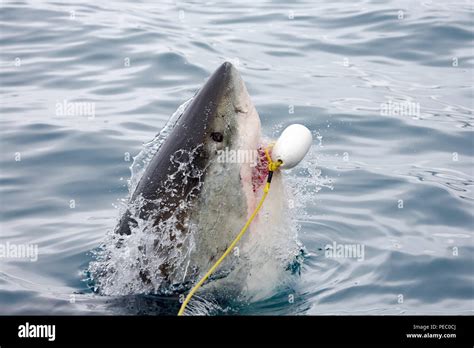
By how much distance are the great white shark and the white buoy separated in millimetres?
118

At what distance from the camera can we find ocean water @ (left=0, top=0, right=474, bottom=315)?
6348 millimetres

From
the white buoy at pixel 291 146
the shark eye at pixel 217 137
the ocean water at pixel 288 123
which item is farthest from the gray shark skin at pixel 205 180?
the ocean water at pixel 288 123

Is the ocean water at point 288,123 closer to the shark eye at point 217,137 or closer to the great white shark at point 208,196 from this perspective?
the great white shark at point 208,196

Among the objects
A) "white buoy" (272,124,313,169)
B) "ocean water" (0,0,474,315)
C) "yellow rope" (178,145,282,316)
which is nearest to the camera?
"yellow rope" (178,145,282,316)

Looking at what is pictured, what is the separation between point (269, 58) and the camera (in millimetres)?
12477

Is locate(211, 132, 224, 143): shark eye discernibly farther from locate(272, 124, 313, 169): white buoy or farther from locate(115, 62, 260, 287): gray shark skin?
locate(272, 124, 313, 169): white buoy

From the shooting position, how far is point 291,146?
5.22 meters

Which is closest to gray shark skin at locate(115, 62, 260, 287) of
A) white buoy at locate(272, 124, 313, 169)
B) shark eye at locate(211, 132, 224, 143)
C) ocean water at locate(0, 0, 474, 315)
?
shark eye at locate(211, 132, 224, 143)

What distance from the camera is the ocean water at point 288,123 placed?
6.35 meters

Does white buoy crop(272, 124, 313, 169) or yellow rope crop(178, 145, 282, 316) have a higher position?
white buoy crop(272, 124, 313, 169)

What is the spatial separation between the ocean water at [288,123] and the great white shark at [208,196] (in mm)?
291

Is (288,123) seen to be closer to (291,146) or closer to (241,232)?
(291,146)
